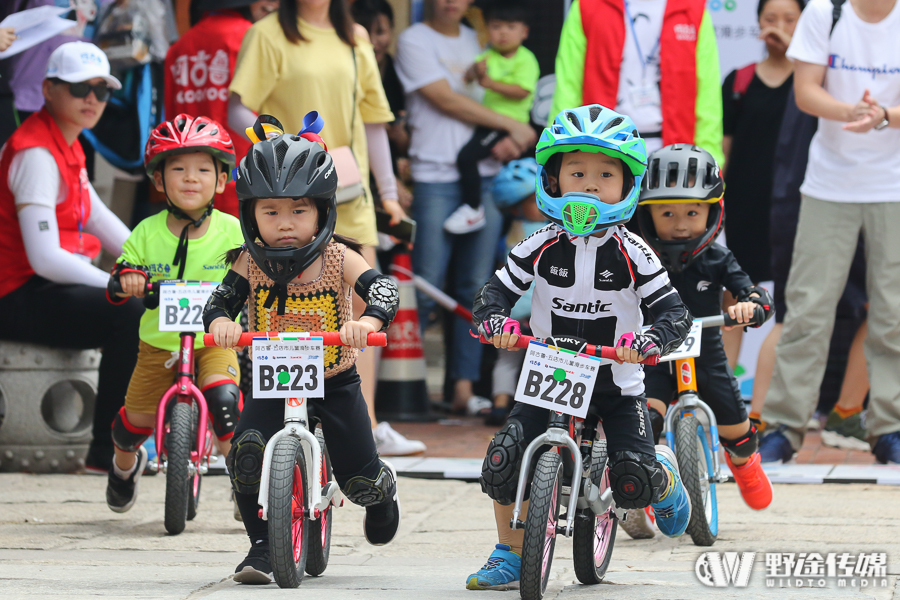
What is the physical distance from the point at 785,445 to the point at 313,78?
3060 millimetres

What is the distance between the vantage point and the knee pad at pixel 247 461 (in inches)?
157

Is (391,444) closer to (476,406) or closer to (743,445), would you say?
(476,406)

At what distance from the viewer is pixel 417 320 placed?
8297 millimetres

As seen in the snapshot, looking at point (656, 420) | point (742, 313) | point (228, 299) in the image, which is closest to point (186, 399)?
point (228, 299)

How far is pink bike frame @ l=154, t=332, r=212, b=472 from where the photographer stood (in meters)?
5.04

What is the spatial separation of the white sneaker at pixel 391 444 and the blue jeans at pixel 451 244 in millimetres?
1363

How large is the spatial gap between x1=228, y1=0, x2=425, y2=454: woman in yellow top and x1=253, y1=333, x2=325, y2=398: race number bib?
2.18 m

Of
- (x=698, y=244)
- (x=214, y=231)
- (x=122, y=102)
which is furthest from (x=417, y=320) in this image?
(x=698, y=244)

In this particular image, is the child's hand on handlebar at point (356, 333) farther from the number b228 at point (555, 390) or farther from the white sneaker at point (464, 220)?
the white sneaker at point (464, 220)

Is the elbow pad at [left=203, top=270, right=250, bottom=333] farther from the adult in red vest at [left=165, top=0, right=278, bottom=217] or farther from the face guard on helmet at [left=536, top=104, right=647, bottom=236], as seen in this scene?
the adult in red vest at [left=165, top=0, right=278, bottom=217]

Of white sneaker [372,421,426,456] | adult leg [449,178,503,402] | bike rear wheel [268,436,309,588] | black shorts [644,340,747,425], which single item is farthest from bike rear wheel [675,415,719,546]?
adult leg [449,178,503,402]

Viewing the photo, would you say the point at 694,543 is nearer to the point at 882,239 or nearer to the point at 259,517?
the point at 259,517

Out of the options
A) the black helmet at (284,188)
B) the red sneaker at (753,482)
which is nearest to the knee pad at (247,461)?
the black helmet at (284,188)

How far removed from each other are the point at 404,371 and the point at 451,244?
876 mm
